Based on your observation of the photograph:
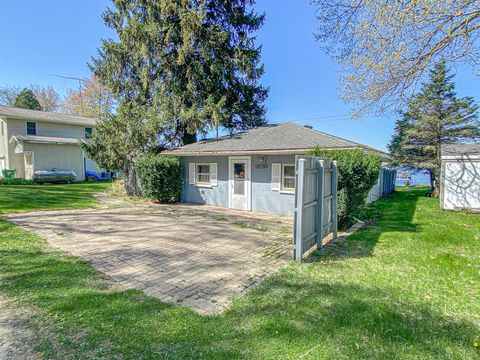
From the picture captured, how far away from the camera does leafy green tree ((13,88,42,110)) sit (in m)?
32.9

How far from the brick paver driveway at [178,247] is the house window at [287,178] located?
1.17 meters

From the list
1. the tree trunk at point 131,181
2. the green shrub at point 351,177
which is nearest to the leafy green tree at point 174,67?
the tree trunk at point 131,181

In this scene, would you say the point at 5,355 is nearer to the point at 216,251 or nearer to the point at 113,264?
the point at 113,264

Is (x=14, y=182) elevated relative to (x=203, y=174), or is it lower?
lower

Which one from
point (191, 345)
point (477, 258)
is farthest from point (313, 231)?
point (191, 345)

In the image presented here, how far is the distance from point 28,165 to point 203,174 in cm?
1838

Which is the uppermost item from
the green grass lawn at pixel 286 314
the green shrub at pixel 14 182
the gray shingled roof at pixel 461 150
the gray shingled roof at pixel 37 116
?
the gray shingled roof at pixel 37 116

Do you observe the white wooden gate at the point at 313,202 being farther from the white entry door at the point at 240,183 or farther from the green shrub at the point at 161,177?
the green shrub at the point at 161,177

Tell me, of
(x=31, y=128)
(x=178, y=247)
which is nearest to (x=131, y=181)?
(x=178, y=247)

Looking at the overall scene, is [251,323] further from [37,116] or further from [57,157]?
[37,116]

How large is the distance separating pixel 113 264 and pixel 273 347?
334 cm

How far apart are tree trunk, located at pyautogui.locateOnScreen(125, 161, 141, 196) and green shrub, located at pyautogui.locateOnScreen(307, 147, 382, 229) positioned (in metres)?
11.1

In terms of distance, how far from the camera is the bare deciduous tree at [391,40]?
546 cm

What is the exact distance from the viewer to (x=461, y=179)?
1109cm
